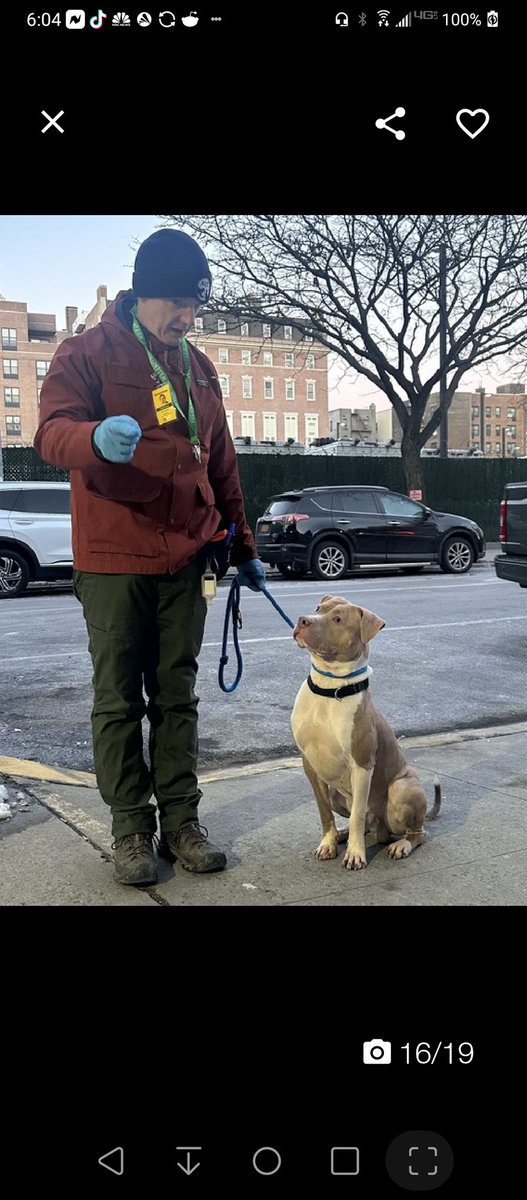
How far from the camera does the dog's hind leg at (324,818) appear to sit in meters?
2.67

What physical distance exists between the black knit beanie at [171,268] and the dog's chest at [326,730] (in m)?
1.17

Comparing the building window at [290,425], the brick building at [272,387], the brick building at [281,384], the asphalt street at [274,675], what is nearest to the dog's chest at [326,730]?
the asphalt street at [274,675]

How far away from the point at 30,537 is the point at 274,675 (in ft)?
25.6

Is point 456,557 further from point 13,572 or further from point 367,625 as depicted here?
point 367,625

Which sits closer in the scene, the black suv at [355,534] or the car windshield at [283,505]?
the black suv at [355,534]

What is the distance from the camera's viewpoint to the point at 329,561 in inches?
552

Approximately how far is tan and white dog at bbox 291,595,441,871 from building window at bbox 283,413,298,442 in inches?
808
